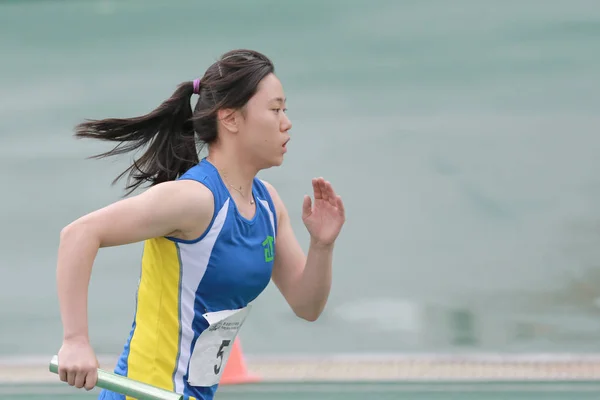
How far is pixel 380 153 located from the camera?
26.9 feet

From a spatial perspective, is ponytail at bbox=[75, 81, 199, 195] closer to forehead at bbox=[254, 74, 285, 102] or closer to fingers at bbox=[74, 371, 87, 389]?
forehead at bbox=[254, 74, 285, 102]

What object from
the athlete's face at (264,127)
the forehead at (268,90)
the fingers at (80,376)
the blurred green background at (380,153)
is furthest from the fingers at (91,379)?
the blurred green background at (380,153)

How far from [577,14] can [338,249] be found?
135 inches

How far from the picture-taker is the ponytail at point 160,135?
3068mm

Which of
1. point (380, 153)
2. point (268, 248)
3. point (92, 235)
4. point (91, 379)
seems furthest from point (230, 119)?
point (380, 153)

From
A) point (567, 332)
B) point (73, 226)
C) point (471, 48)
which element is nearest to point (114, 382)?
point (73, 226)

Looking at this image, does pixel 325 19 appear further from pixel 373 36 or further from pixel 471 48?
pixel 471 48

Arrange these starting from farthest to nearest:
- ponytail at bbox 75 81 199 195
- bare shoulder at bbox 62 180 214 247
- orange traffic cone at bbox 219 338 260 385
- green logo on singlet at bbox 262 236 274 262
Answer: orange traffic cone at bbox 219 338 260 385
ponytail at bbox 75 81 199 195
green logo on singlet at bbox 262 236 274 262
bare shoulder at bbox 62 180 214 247

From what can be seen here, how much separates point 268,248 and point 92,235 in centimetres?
53

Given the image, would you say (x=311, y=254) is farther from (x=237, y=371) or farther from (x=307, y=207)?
(x=237, y=371)

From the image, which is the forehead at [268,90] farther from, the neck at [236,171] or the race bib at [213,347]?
the race bib at [213,347]

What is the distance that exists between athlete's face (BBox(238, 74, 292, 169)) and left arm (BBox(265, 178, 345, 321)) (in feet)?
0.46

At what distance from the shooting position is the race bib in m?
2.82

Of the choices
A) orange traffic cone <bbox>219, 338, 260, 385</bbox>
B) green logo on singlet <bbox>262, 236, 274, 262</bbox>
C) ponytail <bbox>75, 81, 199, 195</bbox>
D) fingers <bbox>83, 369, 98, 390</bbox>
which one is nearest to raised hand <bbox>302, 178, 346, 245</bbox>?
green logo on singlet <bbox>262, 236, 274, 262</bbox>
